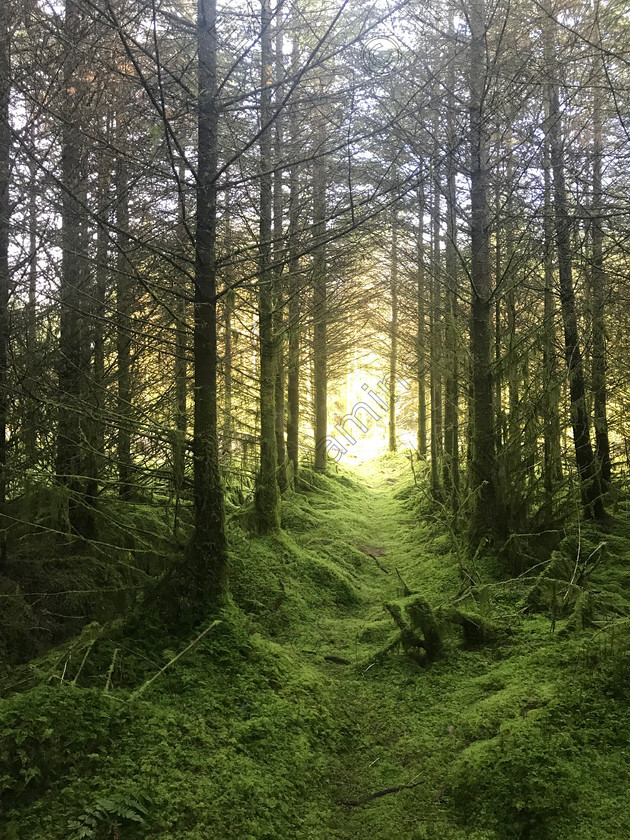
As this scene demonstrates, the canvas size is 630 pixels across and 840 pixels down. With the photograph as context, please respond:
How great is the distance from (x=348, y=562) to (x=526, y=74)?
22.8ft

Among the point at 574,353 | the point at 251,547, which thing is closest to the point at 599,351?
the point at 574,353

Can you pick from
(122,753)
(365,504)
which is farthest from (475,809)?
(365,504)

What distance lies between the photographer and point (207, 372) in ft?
15.8

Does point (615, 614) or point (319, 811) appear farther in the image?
point (615, 614)

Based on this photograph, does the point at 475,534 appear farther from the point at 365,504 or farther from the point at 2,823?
the point at 365,504

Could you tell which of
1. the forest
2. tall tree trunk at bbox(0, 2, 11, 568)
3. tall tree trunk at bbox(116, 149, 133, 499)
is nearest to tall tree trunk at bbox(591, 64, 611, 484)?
the forest

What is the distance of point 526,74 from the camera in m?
6.45

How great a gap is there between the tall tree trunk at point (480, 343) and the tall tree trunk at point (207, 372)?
3.73 metres

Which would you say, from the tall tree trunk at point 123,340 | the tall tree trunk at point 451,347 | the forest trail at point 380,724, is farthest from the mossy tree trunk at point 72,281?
the tall tree trunk at point 451,347

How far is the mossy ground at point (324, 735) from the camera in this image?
2.78m

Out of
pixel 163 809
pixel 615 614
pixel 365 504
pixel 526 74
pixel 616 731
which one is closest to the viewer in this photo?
Answer: pixel 163 809

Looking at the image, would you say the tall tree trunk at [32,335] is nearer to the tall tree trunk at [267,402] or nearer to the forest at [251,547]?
the forest at [251,547]

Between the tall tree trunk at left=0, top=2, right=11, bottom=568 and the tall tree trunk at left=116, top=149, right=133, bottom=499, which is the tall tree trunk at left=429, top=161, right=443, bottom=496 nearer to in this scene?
the tall tree trunk at left=116, top=149, right=133, bottom=499

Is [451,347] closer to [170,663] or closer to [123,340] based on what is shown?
[123,340]
